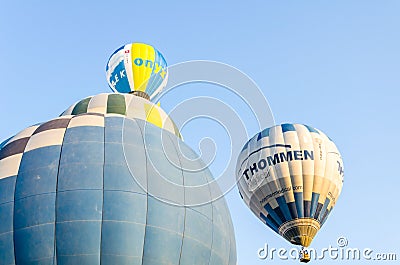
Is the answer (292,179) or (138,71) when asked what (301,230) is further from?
(138,71)

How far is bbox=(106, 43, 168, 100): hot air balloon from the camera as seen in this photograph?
19391 mm

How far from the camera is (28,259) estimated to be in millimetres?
9766

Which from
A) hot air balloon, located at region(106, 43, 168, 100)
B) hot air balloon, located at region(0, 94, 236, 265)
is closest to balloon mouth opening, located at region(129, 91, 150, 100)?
hot air balloon, located at region(106, 43, 168, 100)

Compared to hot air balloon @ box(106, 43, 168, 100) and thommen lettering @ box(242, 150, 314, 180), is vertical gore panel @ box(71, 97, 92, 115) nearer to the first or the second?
hot air balloon @ box(106, 43, 168, 100)

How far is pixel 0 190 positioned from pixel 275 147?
10.9 metres

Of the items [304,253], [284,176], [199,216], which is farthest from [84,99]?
[304,253]

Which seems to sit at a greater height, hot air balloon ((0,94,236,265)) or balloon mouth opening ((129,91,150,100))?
balloon mouth opening ((129,91,150,100))

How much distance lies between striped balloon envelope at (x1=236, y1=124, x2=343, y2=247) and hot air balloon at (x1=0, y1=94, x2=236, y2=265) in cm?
730

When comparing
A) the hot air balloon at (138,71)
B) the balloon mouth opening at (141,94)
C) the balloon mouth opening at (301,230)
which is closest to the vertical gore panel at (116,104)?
the balloon mouth opening at (141,94)

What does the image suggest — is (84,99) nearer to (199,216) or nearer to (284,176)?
(199,216)

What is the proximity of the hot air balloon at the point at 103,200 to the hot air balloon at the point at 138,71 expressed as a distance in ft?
24.8

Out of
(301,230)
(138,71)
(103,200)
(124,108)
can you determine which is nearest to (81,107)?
(124,108)

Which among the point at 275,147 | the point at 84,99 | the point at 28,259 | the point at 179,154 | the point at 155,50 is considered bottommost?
the point at 28,259

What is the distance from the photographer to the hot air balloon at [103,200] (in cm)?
984
